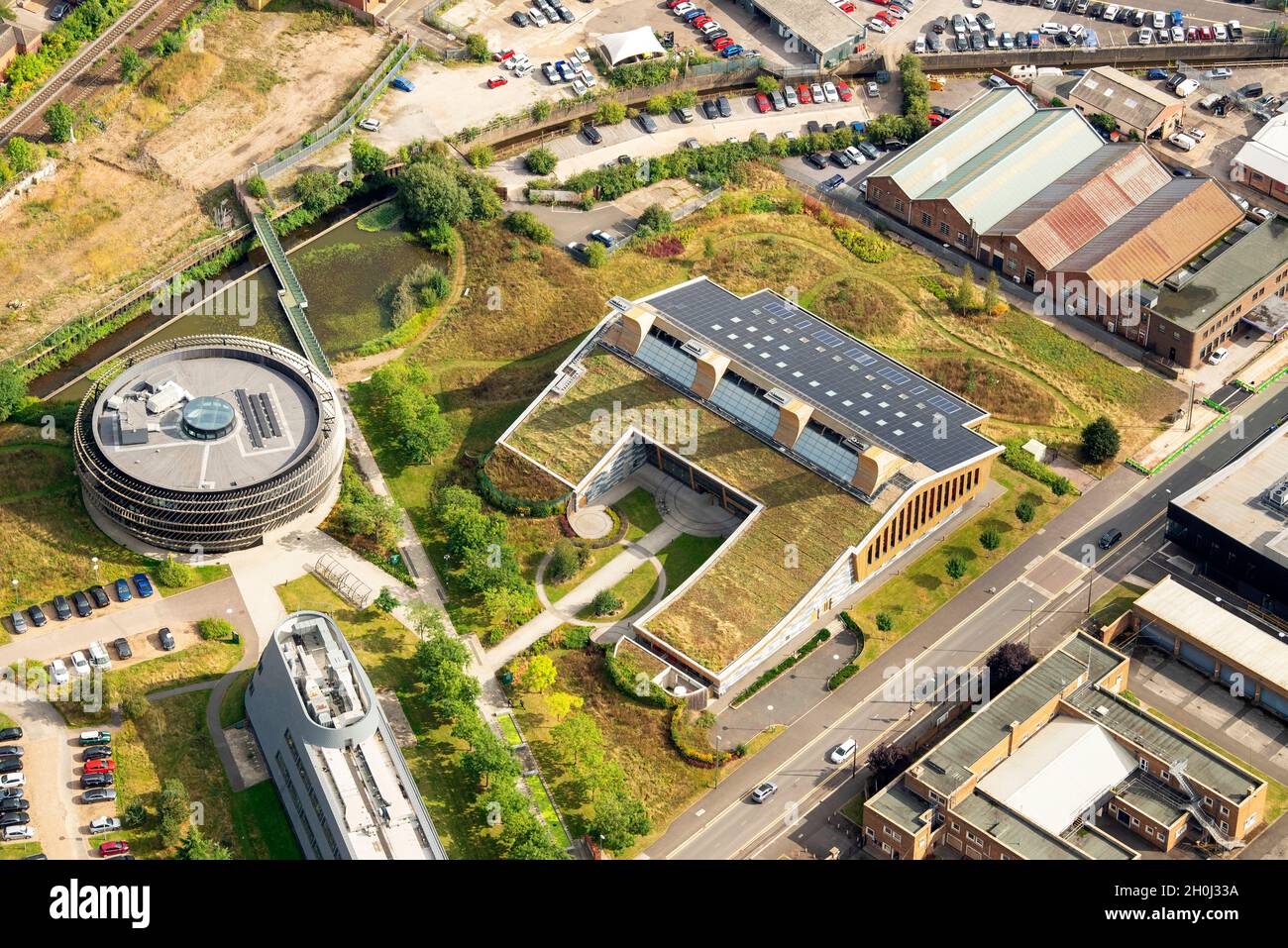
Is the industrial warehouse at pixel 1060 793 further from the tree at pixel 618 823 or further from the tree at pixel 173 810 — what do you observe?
the tree at pixel 173 810

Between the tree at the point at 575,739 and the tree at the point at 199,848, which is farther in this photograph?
the tree at the point at 575,739

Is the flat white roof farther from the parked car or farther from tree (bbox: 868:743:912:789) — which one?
the parked car

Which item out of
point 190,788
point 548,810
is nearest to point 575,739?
point 548,810

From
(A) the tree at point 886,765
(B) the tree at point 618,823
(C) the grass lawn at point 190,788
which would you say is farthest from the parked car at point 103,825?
(A) the tree at point 886,765

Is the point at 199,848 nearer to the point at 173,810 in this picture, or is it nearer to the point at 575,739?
the point at 173,810

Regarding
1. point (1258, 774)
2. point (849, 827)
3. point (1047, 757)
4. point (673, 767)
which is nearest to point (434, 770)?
point (673, 767)

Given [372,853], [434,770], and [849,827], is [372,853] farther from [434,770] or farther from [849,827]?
[849,827]

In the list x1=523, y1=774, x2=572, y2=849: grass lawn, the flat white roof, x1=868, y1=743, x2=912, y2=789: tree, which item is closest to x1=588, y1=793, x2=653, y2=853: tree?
x1=523, y1=774, x2=572, y2=849: grass lawn
